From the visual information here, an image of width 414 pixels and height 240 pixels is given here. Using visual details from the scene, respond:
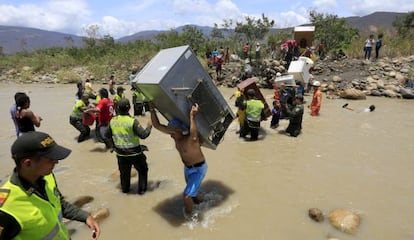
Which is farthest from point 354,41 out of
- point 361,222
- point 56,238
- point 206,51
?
point 56,238

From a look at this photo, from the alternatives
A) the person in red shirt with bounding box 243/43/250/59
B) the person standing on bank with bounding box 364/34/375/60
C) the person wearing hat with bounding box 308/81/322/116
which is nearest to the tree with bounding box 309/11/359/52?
the person standing on bank with bounding box 364/34/375/60

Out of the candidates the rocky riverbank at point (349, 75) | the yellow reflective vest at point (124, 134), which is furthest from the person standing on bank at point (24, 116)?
the rocky riverbank at point (349, 75)

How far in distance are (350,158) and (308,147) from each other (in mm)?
1100

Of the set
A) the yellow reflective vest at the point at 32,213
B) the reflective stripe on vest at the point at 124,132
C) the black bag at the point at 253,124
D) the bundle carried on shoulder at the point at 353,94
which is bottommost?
the bundle carried on shoulder at the point at 353,94

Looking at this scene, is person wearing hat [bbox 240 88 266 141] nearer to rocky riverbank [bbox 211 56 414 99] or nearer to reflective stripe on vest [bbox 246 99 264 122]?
reflective stripe on vest [bbox 246 99 264 122]

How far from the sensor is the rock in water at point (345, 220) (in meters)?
4.52

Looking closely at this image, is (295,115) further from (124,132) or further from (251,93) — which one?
(124,132)

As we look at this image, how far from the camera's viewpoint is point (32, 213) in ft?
6.66

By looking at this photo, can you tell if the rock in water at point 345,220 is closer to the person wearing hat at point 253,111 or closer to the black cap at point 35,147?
the person wearing hat at point 253,111

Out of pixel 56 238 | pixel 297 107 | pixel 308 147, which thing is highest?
pixel 56 238

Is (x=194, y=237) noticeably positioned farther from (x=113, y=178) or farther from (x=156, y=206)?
(x=113, y=178)

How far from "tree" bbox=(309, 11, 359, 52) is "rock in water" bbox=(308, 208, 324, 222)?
17013 millimetres

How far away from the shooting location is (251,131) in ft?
27.9

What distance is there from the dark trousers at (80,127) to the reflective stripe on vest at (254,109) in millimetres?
4133
